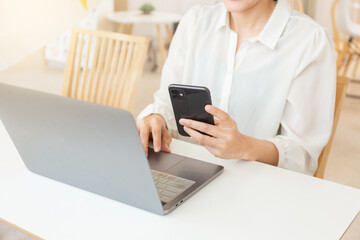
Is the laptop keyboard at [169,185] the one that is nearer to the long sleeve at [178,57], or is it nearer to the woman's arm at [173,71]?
the woman's arm at [173,71]

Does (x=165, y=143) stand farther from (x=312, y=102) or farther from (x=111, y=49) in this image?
(x=111, y=49)

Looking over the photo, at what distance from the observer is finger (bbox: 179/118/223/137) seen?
3.05 feet

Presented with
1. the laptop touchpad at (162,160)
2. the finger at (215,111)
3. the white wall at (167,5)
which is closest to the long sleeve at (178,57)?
the laptop touchpad at (162,160)

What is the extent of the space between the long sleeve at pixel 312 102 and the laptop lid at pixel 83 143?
507 millimetres

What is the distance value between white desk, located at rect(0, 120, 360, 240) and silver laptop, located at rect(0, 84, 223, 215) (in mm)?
24

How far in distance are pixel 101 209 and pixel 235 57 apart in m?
0.64

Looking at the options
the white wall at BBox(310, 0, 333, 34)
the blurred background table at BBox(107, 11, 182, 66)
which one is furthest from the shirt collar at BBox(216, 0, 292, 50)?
the white wall at BBox(310, 0, 333, 34)

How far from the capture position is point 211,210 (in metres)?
0.81

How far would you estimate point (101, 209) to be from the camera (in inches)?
32.2

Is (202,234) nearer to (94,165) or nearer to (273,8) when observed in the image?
(94,165)

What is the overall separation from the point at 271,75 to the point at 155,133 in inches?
14.3

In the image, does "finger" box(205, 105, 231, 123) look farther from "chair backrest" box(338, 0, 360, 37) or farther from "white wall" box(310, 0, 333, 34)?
"white wall" box(310, 0, 333, 34)

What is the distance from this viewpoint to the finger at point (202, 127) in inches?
36.5

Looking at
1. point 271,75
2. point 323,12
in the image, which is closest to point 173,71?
point 271,75
